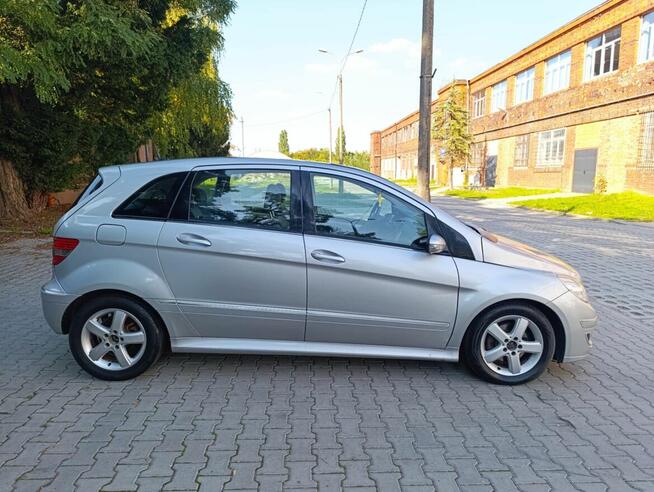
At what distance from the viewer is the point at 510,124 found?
108 ft

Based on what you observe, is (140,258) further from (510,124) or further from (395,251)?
(510,124)

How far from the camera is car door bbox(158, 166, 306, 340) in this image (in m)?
3.41

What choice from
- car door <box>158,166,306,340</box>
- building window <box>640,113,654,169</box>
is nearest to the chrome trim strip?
car door <box>158,166,306,340</box>

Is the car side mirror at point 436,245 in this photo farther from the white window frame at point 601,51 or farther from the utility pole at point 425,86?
the white window frame at point 601,51

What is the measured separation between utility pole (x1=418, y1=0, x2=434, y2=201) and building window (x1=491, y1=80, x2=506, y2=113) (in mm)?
29884

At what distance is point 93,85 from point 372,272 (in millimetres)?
10425

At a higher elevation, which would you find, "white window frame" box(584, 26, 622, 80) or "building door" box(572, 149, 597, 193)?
"white window frame" box(584, 26, 622, 80)

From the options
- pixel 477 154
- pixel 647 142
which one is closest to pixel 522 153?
pixel 477 154

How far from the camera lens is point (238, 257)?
3.42 m

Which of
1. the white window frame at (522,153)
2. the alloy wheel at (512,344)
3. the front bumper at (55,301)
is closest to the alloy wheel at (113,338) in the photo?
the front bumper at (55,301)

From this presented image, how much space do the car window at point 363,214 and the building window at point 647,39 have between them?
22.4m

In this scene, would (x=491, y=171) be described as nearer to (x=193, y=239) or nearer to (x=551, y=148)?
(x=551, y=148)

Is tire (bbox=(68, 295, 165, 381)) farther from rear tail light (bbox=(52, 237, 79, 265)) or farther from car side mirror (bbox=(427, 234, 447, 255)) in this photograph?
car side mirror (bbox=(427, 234, 447, 255))

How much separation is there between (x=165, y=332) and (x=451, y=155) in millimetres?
34113
